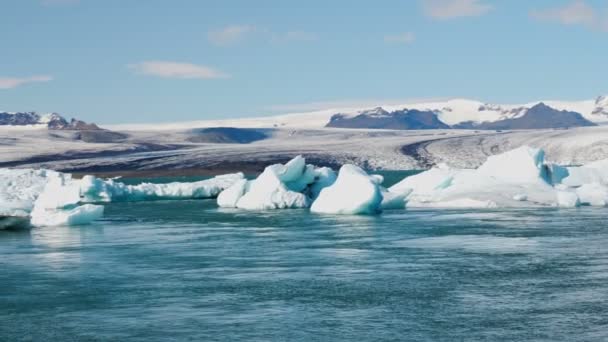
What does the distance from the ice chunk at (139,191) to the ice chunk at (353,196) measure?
14.8m

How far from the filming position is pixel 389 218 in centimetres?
2925

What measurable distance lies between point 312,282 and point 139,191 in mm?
30335

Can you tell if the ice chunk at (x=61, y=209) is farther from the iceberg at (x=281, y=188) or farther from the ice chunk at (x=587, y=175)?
the ice chunk at (x=587, y=175)

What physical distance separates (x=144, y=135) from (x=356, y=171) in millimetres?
130912

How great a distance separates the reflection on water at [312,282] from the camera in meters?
12.3

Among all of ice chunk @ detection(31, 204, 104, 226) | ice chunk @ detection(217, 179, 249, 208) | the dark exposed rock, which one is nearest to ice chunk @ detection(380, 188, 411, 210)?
ice chunk @ detection(217, 179, 249, 208)

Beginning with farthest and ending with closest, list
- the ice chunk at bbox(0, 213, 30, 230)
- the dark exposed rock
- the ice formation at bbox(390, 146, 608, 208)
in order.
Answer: the dark exposed rock < the ice formation at bbox(390, 146, 608, 208) < the ice chunk at bbox(0, 213, 30, 230)

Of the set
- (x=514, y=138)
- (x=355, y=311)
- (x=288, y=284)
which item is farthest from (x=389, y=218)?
(x=514, y=138)

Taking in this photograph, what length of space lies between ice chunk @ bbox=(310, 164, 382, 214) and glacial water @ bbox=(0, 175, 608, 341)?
343 cm

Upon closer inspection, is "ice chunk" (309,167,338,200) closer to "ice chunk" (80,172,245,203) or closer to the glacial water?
"ice chunk" (80,172,245,203)

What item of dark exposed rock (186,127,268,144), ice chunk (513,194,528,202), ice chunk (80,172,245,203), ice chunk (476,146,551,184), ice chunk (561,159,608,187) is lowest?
ice chunk (80,172,245,203)

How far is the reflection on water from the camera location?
12.3 m

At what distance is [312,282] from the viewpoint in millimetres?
16031

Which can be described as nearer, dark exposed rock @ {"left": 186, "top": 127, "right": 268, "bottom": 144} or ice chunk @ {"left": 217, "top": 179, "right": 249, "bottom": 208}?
ice chunk @ {"left": 217, "top": 179, "right": 249, "bottom": 208}
